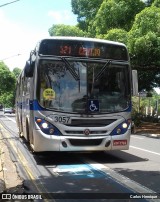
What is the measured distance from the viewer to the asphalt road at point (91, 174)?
25.9ft

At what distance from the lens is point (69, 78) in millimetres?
11500

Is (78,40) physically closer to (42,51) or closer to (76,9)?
(42,51)

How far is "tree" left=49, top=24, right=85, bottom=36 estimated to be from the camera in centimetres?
4070

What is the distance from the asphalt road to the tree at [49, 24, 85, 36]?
27446 mm

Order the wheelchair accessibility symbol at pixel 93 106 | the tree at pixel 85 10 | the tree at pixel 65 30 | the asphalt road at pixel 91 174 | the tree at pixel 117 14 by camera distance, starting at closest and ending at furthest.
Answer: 1. the asphalt road at pixel 91 174
2. the wheelchair accessibility symbol at pixel 93 106
3. the tree at pixel 117 14
4. the tree at pixel 85 10
5. the tree at pixel 65 30

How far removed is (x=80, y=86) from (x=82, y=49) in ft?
3.58

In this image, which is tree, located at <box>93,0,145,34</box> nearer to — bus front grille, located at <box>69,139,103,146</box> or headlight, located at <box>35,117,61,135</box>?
bus front grille, located at <box>69,139,103,146</box>

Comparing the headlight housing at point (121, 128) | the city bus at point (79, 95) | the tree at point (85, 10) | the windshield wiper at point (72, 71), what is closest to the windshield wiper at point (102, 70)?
the city bus at point (79, 95)

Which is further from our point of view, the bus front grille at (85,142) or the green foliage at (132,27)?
the green foliage at (132,27)

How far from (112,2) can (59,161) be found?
818 inches

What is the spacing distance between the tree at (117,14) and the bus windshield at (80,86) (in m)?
19.8

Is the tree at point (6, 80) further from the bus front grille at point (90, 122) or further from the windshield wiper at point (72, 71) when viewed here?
the bus front grille at point (90, 122)

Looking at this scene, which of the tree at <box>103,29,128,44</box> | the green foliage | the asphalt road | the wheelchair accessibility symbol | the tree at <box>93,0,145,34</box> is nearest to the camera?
the asphalt road

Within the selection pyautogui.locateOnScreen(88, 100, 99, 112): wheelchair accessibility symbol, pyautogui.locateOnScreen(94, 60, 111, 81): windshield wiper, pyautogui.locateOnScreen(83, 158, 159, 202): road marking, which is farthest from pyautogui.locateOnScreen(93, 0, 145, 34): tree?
pyautogui.locateOnScreen(83, 158, 159, 202): road marking
